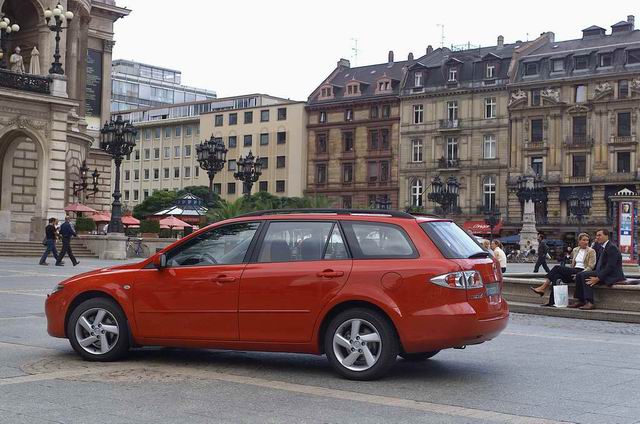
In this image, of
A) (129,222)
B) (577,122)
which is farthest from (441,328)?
(577,122)

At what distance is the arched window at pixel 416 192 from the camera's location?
248ft

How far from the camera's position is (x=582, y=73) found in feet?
219

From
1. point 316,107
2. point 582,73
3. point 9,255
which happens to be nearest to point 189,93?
point 316,107

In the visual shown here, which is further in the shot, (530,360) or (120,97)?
(120,97)

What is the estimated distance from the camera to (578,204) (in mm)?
66438

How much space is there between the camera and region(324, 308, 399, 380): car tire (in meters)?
7.54

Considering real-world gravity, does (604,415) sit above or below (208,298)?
below

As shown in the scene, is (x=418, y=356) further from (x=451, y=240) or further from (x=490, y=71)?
(x=490, y=71)

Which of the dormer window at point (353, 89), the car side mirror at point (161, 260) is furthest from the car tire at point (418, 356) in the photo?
the dormer window at point (353, 89)

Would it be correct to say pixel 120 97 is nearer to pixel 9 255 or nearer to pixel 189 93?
pixel 189 93

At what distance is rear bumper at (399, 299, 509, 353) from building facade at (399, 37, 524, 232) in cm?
6418

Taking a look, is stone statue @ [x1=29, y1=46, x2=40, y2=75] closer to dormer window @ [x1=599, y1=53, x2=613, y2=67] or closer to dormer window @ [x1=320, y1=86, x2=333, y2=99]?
dormer window @ [x1=599, y1=53, x2=613, y2=67]

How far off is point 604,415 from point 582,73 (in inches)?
2534

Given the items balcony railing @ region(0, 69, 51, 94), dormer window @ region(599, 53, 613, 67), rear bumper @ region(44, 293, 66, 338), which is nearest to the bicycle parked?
balcony railing @ region(0, 69, 51, 94)
